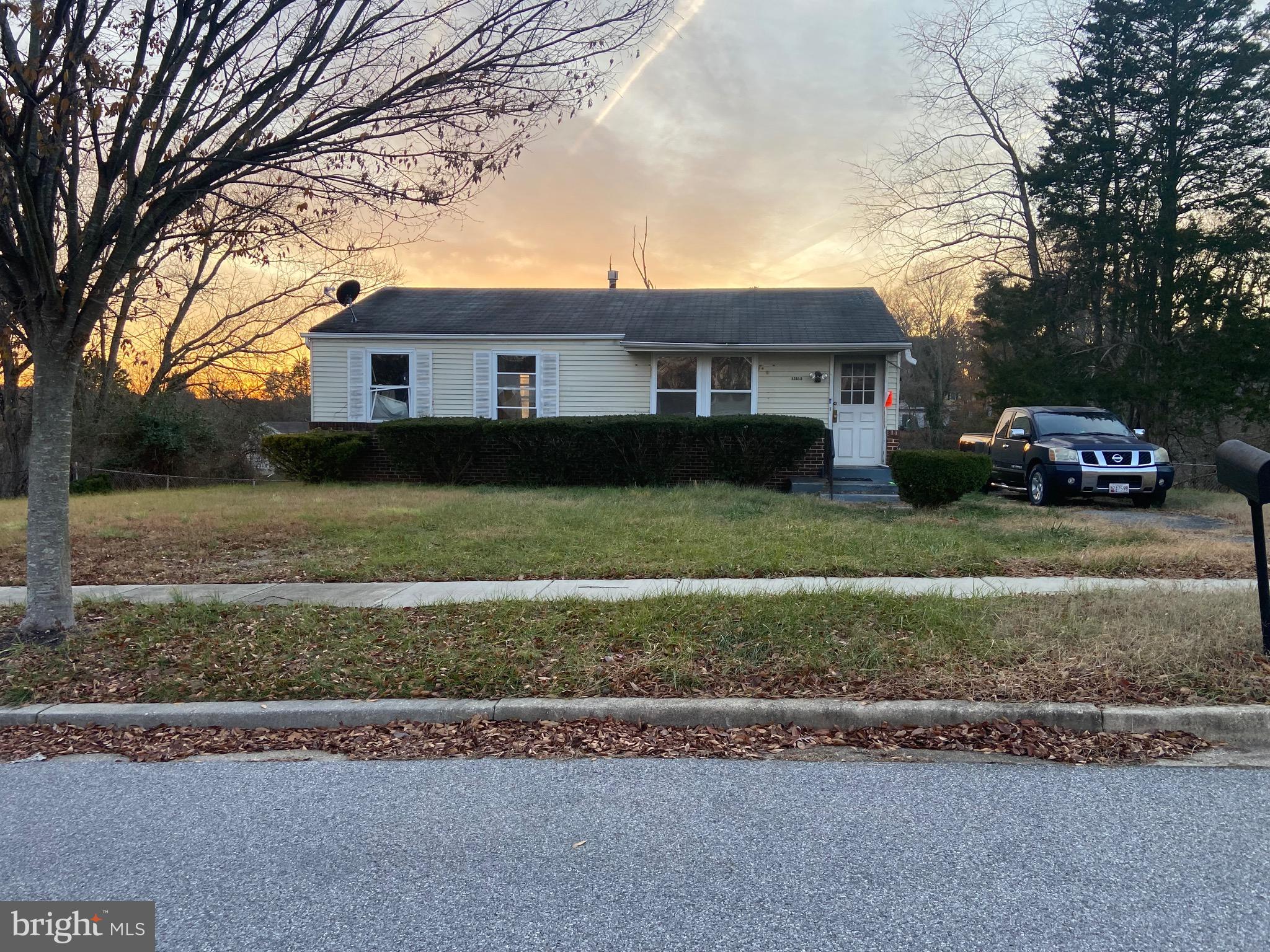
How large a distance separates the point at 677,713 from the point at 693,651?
2.53 feet

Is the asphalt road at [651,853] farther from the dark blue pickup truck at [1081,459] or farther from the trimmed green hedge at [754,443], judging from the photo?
the trimmed green hedge at [754,443]

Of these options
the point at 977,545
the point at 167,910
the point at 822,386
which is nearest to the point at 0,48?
the point at 167,910

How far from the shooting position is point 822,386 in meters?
16.5

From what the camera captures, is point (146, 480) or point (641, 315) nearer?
point (641, 315)

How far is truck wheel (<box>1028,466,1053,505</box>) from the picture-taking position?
12438mm

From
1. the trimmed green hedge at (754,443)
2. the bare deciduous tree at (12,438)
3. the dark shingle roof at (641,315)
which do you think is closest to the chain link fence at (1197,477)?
the dark shingle roof at (641,315)

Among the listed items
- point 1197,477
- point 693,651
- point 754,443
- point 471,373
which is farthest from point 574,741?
point 1197,477

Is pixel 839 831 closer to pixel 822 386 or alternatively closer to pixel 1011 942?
pixel 1011 942

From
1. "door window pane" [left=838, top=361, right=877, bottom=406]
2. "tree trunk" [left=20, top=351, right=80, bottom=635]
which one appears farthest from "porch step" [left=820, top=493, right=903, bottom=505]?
"tree trunk" [left=20, top=351, right=80, bottom=635]

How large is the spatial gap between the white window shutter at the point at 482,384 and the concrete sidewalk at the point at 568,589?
33.1 ft

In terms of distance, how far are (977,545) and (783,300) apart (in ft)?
37.9

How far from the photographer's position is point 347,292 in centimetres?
1864

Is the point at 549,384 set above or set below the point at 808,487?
above

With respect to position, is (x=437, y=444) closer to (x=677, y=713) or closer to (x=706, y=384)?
(x=706, y=384)
